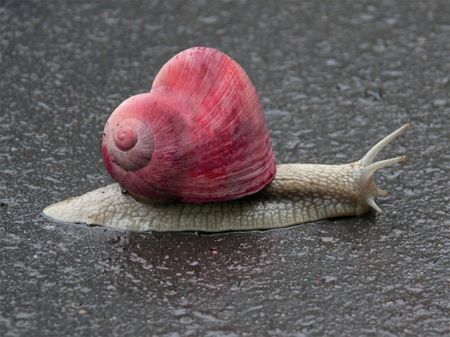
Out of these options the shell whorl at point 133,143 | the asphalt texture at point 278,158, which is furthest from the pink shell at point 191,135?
the asphalt texture at point 278,158

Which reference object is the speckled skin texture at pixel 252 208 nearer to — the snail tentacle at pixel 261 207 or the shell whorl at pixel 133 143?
the snail tentacle at pixel 261 207

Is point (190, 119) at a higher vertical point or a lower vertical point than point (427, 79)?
higher

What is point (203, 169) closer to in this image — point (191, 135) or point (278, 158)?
point (191, 135)

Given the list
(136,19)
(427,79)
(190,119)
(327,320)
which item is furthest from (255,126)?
(136,19)

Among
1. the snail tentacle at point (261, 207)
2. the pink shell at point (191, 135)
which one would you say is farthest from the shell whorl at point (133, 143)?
the snail tentacle at point (261, 207)

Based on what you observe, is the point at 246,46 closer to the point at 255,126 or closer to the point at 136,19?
the point at 136,19

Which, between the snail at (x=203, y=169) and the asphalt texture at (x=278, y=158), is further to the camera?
the snail at (x=203, y=169)

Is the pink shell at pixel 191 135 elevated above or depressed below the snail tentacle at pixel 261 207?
above

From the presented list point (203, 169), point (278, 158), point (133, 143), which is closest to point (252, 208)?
point (203, 169)
